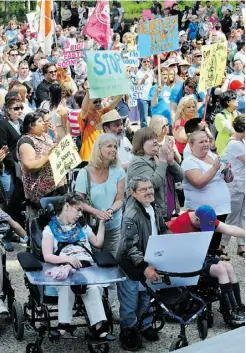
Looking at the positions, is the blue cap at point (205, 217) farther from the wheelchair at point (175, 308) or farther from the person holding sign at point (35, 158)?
the person holding sign at point (35, 158)

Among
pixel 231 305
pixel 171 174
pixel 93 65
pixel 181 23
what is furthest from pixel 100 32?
pixel 181 23

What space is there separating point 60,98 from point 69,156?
9.68 ft

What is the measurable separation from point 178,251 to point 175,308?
1.37 ft

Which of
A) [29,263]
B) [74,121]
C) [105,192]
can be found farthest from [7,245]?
[29,263]

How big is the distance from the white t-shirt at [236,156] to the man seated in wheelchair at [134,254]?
2678mm

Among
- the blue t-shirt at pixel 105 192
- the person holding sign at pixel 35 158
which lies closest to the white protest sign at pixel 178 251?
the blue t-shirt at pixel 105 192

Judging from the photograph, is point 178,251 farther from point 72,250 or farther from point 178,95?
point 178,95

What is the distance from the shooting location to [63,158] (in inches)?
294

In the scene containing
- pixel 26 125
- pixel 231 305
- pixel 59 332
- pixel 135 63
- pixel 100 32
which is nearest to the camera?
pixel 59 332

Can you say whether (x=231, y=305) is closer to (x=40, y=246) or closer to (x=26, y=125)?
(x=40, y=246)

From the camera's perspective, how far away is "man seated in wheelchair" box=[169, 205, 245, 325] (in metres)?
6.69

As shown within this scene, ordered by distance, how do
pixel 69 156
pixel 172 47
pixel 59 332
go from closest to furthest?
pixel 59 332
pixel 69 156
pixel 172 47

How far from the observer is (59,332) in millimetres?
6078

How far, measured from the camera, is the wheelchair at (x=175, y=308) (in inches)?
239
